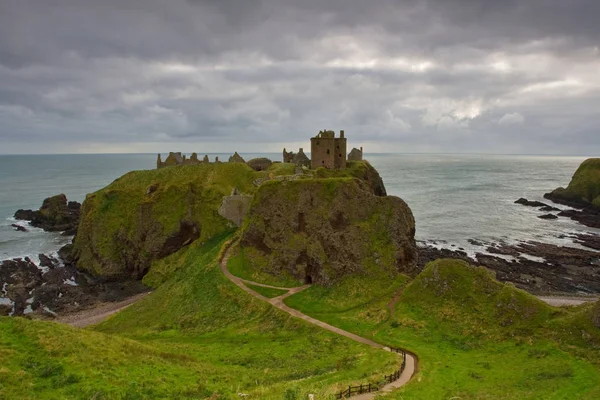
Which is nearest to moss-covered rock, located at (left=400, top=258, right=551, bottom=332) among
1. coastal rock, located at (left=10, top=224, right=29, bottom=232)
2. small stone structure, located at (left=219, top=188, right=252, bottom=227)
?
small stone structure, located at (left=219, top=188, right=252, bottom=227)

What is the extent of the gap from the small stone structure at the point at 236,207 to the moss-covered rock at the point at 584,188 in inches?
4587

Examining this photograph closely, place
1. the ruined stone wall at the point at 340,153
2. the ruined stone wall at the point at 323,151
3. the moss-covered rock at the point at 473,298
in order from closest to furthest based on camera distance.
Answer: the moss-covered rock at the point at 473,298 → the ruined stone wall at the point at 323,151 → the ruined stone wall at the point at 340,153

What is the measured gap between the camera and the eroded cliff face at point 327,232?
5044cm

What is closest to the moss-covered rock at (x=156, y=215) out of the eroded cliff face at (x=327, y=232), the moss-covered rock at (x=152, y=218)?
the moss-covered rock at (x=152, y=218)

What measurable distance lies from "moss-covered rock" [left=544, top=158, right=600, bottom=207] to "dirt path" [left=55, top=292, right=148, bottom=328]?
13686cm

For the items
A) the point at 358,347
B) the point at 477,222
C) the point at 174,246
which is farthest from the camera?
the point at 477,222

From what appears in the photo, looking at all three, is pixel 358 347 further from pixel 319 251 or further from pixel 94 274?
pixel 94 274

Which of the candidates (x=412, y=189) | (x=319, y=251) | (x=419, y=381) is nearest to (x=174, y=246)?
(x=319, y=251)

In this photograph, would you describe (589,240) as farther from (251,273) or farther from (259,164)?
(251,273)

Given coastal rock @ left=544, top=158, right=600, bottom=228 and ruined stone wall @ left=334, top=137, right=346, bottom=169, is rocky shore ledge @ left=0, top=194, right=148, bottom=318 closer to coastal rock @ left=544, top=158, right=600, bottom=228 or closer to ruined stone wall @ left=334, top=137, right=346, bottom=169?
ruined stone wall @ left=334, top=137, right=346, bottom=169

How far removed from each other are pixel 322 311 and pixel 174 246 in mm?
40382

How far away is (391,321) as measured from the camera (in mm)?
40188

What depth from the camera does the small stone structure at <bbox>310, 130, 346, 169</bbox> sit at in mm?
75938

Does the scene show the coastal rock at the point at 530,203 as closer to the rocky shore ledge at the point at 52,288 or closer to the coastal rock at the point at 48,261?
the rocky shore ledge at the point at 52,288
